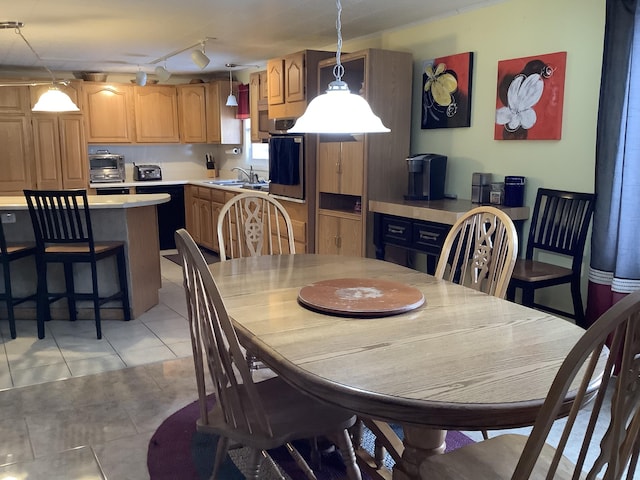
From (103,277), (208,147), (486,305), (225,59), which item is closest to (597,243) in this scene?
(486,305)

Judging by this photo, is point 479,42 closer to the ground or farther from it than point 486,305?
farther from it

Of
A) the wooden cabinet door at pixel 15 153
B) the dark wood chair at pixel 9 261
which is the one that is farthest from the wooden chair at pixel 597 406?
the wooden cabinet door at pixel 15 153

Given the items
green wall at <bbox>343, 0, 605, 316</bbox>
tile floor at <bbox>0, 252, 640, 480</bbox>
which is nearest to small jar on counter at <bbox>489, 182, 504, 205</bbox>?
Answer: green wall at <bbox>343, 0, 605, 316</bbox>

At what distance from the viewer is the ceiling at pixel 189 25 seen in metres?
3.62

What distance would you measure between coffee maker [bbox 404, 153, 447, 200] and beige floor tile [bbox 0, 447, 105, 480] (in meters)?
2.63

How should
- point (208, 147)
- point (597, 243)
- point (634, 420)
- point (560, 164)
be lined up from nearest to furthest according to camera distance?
point (634, 420), point (597, 243), point (560, 164), point (208, 147)

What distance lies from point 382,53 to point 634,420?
339 centimetres

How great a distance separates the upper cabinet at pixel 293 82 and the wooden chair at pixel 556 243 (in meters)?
2.11

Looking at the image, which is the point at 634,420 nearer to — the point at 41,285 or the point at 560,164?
the point at 560,164

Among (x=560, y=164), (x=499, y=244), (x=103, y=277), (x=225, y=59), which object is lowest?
(x=103, y=277)

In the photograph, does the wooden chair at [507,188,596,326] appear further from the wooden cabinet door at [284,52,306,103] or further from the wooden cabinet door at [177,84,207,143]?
the wooden cabinet door at [177,84,207,143]

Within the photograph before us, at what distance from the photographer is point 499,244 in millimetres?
2215

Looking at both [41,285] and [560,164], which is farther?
[41,285]

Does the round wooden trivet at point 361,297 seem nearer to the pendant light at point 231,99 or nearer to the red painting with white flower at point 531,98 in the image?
the red painting with white flower at point 531,98
